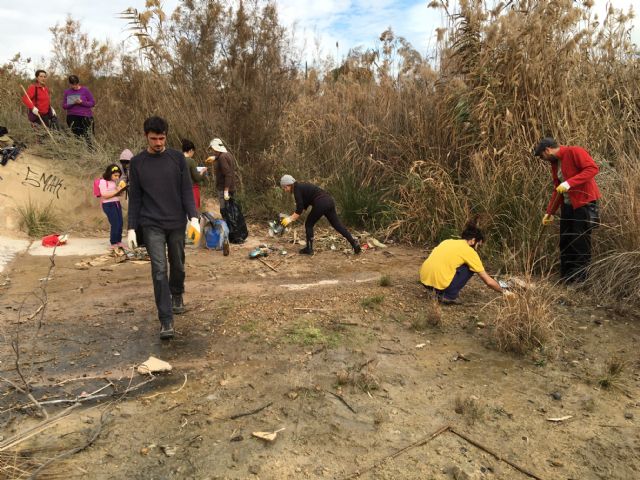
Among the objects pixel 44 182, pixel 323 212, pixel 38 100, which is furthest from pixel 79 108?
pixel 323 212

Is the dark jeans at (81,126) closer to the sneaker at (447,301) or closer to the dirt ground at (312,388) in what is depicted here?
the dirt ground at (312,388)

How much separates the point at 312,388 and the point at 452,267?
2169 millimetres

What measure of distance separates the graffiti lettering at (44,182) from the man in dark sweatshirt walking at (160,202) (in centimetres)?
541

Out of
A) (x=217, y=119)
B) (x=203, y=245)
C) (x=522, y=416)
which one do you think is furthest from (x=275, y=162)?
(x=522, y=416)

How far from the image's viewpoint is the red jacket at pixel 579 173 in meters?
5.02

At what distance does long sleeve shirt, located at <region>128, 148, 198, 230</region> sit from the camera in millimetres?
3988

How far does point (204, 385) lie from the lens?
11.4 feet

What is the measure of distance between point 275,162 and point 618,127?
527 cm

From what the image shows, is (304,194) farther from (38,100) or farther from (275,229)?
(38,100)

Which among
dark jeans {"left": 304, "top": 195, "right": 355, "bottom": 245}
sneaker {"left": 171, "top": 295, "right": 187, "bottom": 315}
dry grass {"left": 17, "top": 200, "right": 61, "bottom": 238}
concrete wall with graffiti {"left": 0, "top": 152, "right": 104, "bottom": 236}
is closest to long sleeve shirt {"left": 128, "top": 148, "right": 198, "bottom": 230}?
sneaker {"left": 171, "top": 295, "right": 187, "bottom": 315}

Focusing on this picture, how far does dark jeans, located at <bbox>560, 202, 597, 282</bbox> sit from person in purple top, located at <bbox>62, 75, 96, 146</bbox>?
787 cm

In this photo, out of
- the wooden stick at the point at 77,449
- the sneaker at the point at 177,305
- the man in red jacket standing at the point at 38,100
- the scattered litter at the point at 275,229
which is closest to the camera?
the wooden stick at the point at 77,449

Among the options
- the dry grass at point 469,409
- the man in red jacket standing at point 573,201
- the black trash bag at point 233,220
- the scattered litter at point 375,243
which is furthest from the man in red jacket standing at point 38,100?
the dry grass at point 469,409

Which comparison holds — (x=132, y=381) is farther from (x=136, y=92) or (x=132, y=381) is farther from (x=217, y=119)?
(x=136, y=92)
